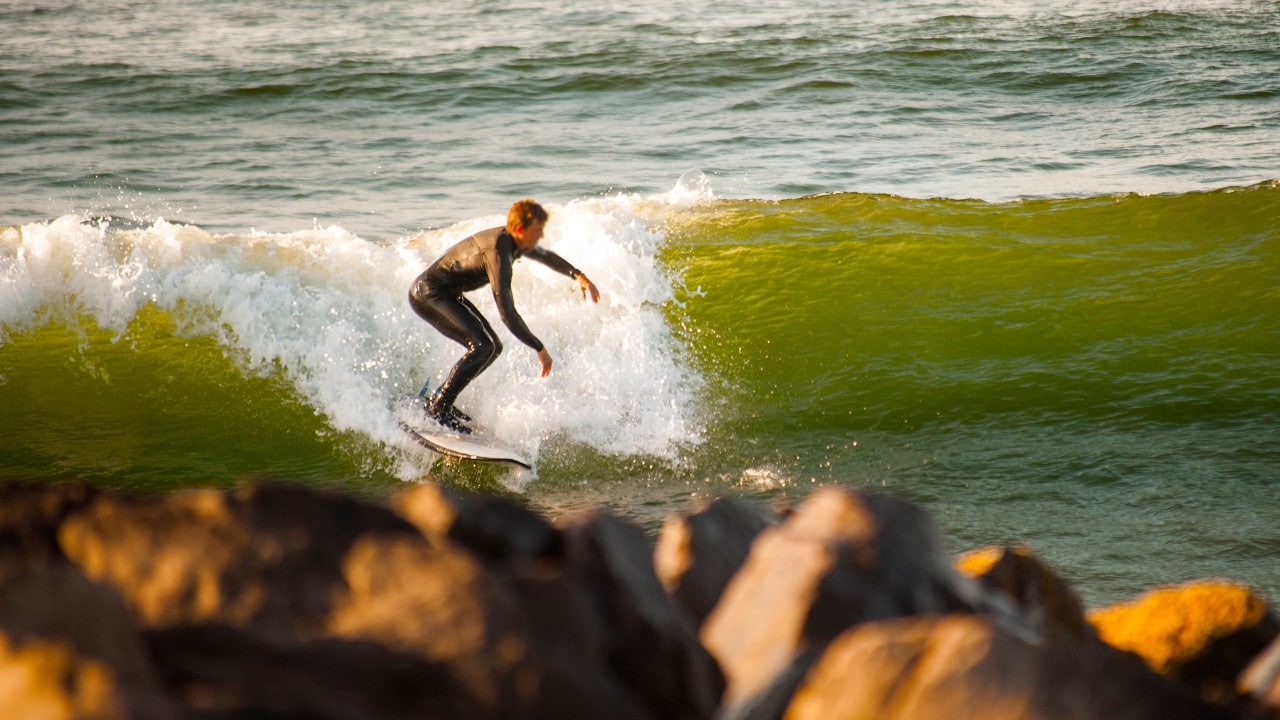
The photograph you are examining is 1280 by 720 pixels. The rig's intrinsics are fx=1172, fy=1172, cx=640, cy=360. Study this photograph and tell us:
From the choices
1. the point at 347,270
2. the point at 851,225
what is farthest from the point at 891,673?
the point at 851,225

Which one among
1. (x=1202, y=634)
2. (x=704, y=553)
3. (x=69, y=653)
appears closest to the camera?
(x=69, y=653)

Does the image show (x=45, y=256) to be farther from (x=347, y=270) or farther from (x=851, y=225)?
(x=851, y=225)

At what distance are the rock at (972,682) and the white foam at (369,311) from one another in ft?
21.9

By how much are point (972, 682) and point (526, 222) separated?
5800 mm

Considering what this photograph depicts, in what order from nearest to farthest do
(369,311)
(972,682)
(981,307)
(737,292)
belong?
(972,682), (369,311), (981,307), (737,292)

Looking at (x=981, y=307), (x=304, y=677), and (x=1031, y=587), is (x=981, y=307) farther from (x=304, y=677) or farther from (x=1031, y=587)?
(x=304, y=677)

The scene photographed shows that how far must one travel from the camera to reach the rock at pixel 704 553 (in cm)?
345

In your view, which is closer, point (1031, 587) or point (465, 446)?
point (1031, 587)

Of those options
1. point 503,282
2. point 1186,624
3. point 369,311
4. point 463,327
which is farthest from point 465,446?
point 1186,624

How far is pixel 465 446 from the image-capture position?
28.6 feet

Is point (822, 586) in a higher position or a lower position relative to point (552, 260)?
higher

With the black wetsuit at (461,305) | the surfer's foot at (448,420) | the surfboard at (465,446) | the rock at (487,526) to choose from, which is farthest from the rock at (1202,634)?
the surfer's foot at (448,420)

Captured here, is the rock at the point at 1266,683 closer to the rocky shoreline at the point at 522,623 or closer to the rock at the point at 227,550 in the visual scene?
the rocky shoreline at the point at 522,623

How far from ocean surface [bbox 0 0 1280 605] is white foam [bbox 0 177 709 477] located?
0.03 m
